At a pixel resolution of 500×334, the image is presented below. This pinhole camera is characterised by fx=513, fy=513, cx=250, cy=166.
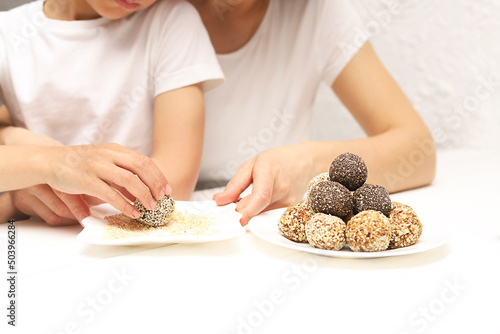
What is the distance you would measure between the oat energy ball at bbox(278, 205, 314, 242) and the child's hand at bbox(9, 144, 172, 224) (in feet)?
0.60

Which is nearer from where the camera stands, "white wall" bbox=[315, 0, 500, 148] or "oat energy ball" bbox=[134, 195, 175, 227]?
"oat energy ball" bbox=[134, 195, 175, 227]

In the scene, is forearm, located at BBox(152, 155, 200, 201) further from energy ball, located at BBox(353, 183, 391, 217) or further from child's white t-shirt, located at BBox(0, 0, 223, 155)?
energy ball, located at BBox(353, 183, 391, 217)

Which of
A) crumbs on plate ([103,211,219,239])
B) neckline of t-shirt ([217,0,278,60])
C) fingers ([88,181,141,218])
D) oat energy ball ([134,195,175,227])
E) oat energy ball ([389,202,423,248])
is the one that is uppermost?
neckline of t-shirt ([217,0,278,60])

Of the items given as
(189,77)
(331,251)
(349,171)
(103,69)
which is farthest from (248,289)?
(103,69)

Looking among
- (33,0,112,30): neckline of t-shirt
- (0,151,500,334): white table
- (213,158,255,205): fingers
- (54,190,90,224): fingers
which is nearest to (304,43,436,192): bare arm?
(213,158,255,205): fingers

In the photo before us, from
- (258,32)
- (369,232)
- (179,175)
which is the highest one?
(258,32)

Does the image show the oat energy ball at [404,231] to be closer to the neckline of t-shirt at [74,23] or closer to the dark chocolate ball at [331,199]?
the dark chocolate ball at [331,199]

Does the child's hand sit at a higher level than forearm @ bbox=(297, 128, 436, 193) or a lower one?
higher

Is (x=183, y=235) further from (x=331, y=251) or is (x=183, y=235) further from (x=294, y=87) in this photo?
(x=294, y=87)

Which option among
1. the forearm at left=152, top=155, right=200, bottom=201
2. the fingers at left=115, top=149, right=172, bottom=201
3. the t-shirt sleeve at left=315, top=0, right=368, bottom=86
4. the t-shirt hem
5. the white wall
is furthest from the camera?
the white wall

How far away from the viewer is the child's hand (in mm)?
712

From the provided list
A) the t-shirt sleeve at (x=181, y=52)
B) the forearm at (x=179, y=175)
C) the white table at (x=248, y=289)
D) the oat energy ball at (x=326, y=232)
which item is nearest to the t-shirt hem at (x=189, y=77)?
the t-shirt sleeve at (x=181, y=52)

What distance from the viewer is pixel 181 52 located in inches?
43.0

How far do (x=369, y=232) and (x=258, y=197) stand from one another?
210 mm
